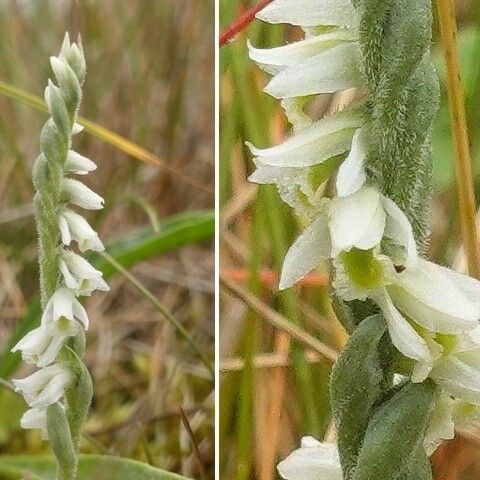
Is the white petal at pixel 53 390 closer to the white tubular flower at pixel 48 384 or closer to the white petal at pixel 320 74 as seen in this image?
the white tubular flower at pixel 48 384

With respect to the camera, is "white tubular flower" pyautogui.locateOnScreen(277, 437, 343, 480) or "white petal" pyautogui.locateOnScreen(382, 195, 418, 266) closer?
"white petal" pyautogui.locateOnScreen(382, 195, 418, 266)

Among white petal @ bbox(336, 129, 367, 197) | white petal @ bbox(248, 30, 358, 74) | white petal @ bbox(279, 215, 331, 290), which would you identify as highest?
white petal @ bbox(248, 30, 358, 74)

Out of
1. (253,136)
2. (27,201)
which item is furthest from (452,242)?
(27,201)

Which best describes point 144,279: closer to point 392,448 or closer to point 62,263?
point 62,263

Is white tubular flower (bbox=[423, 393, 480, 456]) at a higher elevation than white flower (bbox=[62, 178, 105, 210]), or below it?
below

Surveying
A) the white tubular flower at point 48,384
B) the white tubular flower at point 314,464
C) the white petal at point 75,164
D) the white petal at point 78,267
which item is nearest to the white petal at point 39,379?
the white tubular flower at point 48,384

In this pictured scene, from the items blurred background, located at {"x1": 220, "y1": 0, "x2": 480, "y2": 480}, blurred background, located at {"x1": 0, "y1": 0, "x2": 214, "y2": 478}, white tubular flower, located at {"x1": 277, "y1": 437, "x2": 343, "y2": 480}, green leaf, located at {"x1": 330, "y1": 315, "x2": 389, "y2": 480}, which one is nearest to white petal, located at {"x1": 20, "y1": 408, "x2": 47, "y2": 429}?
blurred background, located at {"x1": 0, "y1": 0, "x2": 214, "y2": 478}

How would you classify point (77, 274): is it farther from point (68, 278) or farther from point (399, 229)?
point (399, 229)

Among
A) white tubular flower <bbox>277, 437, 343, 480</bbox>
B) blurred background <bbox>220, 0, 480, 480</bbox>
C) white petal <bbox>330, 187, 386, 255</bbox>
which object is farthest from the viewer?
blurred background <bbox>220, 0, 480, 480</bbox>

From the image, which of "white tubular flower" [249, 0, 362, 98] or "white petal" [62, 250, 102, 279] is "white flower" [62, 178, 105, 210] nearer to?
"white petal" [62, 250, 102, 279]
